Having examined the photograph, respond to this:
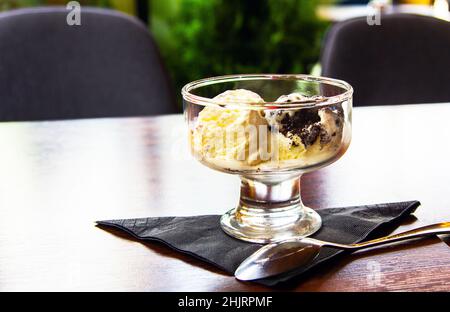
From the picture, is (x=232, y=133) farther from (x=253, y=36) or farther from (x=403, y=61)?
(x=253, y=36)

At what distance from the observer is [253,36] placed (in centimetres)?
233

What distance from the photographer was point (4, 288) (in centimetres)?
45

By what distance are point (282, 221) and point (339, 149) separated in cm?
8

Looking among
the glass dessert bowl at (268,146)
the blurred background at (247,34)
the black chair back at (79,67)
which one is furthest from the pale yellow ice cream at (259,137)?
the blurred background at (247,34)

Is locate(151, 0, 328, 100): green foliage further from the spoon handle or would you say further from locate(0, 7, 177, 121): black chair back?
the spoon handle

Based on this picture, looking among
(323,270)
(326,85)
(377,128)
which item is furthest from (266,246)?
(377,128)

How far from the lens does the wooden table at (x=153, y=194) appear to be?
1.51 ft

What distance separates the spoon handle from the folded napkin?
0.6 inches

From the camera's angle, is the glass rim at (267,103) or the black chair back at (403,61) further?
the black chair back at (403,61)

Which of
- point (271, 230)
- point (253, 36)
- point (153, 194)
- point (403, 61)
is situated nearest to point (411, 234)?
point (271, 230)

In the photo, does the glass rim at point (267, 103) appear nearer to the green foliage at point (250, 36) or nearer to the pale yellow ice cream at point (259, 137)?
the pale yellow ice cream at point (259, 137)

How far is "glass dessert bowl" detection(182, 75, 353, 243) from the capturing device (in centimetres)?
48

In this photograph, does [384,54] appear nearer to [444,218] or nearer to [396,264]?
[444,218]

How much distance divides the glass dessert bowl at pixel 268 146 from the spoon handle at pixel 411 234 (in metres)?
0.05
